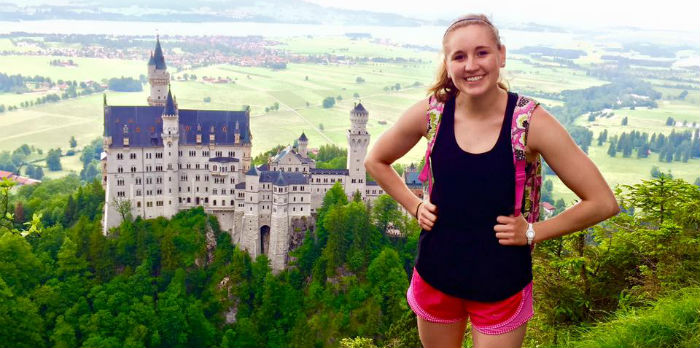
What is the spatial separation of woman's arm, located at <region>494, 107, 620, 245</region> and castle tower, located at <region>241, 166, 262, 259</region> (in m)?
42.3

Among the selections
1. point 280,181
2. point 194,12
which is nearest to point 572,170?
point 280,181

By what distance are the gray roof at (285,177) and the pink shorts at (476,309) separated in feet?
134

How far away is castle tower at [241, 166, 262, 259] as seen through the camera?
156 feet

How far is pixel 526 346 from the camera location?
1185cm

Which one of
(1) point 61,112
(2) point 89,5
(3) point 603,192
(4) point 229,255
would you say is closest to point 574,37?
(1) point 61,112

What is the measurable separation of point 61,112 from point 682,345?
395 ft

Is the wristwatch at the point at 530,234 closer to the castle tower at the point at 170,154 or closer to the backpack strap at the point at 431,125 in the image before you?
the backpack strap at the point at 431,125

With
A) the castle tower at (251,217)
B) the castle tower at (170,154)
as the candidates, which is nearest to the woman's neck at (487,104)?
the castle tower at (251,217)

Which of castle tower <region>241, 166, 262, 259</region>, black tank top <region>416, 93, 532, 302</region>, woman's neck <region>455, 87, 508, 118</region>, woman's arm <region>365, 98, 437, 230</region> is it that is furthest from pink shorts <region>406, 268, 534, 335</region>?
castle tower <region>241, 166, 262, 259</region>

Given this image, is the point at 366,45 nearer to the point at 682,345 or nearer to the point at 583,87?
the point at 583,87

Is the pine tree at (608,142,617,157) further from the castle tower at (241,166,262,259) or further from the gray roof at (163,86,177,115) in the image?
the gray roof at (163,86,177,115)

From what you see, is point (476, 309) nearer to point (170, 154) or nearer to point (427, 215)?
point (427, 215)

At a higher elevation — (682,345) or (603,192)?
(603,192)

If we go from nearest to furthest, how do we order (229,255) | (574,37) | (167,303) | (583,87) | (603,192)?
(603,192), (167,303), (229,255), (583,87), (574,37)
